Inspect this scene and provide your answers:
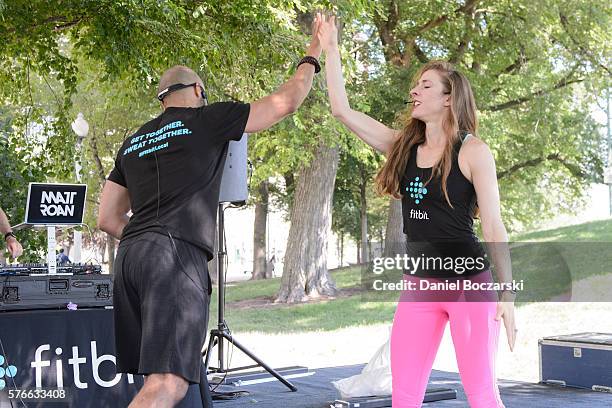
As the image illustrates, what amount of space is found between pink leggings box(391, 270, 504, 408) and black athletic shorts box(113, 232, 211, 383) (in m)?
0.80

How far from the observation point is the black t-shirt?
316 centimetres

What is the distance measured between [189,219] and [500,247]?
1.22 metres

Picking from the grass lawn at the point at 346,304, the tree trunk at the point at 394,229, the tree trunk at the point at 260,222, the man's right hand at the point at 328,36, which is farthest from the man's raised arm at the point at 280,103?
the tree trunk at the point at 260,222

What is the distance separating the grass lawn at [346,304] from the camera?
14398mm

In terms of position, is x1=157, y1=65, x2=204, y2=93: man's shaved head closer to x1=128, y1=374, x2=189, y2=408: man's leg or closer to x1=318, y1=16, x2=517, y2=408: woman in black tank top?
x1=318, y1=16, x2=517, y2=408: woman in black tank top

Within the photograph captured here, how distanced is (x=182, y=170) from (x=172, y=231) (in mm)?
252

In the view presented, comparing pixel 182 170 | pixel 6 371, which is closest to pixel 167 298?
pixel 182 170

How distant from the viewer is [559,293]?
48.5ft

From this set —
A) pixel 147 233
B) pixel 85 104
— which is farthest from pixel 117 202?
pixel 85 104

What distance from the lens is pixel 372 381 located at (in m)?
6.21

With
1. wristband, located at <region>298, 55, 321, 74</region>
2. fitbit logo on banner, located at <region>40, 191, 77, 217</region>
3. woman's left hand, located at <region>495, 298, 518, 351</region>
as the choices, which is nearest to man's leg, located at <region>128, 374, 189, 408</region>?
woman's left hand, located at <region>495, 298, 518, 351</region>

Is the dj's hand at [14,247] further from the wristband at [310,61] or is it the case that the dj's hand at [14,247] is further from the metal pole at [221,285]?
the wristband at [310,61]

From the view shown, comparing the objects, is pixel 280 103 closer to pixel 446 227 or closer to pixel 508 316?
pixel 446 227

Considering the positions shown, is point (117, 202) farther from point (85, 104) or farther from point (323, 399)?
point (85, 104)
